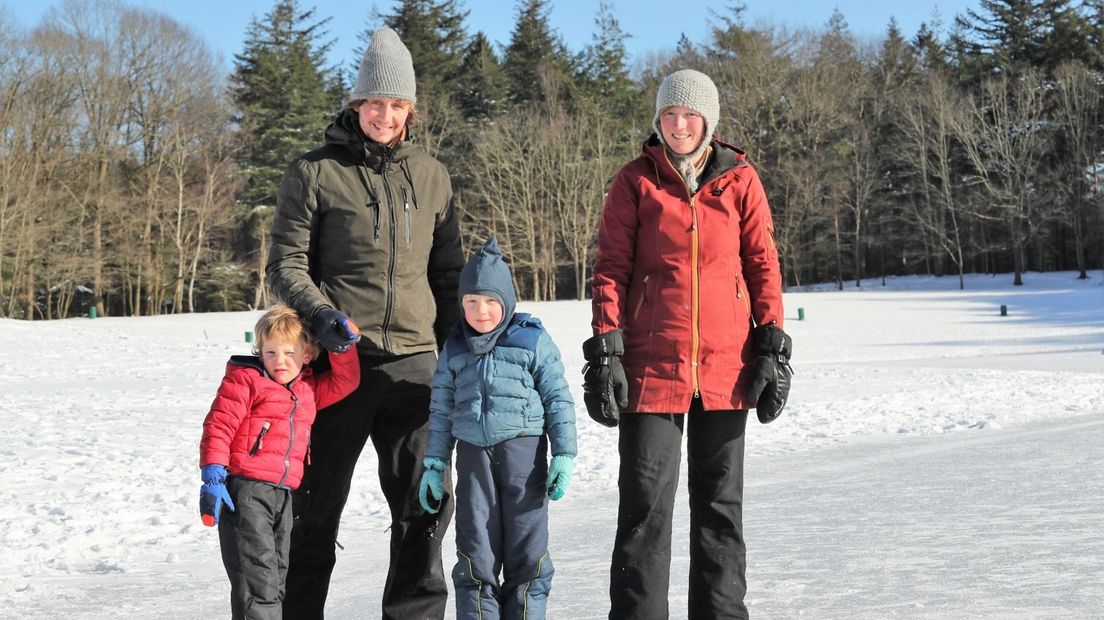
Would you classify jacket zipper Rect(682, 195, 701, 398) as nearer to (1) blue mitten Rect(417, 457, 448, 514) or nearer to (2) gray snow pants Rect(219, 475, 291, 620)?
(1) blue mitten Rect(417, 457, 448, 514)

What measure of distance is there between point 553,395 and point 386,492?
70 centimetres

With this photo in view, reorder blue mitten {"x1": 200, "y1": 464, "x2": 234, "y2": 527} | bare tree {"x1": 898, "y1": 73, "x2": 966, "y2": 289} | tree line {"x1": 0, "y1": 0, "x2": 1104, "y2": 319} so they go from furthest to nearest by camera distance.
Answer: bare tree {"x1": 898, "y1": 73, "x2": 966, "y2": 289} < tree line {"x1": 0, "y1": 0, "x2": 1104, "y2": 319} < blue mitten {"x1": 200, "y1": 464, "x2": 234, "y2": 527}

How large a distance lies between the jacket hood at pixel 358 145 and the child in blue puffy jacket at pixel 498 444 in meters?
0.45

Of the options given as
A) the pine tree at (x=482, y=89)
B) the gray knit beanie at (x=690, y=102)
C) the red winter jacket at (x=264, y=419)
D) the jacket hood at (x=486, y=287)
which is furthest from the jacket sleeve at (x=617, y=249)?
the pine tree at (x=482, y=89)

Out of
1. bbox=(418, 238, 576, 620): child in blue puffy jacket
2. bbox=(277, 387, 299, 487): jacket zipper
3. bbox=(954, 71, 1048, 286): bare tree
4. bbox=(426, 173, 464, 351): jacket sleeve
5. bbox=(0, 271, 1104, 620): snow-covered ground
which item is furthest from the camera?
bbox=(954, 71, 1048, 286): bare tree

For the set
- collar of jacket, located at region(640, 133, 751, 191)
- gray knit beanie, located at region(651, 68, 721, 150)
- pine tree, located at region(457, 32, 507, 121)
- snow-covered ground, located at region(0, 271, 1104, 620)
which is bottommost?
snow-covered ground, located at region(0, 271, 1104, 620)

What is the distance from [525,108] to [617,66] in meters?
4.78

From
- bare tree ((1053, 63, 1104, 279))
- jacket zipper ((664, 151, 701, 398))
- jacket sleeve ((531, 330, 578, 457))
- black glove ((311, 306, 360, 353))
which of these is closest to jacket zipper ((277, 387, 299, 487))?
black glove ((311, 306, 360, 353))

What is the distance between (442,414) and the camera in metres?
3.35

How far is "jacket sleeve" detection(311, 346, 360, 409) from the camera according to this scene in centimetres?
344

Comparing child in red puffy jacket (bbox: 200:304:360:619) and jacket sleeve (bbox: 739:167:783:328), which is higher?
jacket sleeve (bbox: 739:167:783:328)

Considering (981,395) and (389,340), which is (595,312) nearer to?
(389,340)

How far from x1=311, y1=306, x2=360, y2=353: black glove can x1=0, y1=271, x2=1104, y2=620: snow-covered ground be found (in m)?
1.23

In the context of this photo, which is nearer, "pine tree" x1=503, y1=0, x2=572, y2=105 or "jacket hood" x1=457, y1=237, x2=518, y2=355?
"jacket hood" x1=457, y1=237, x2=518, y2=355
